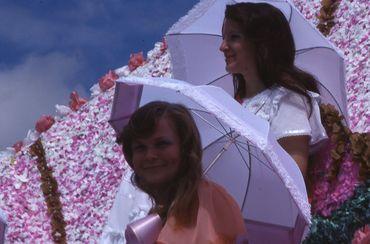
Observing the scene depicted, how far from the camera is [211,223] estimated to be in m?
2.41

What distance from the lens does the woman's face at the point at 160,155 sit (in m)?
2.48

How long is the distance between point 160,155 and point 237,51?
2.07 ft

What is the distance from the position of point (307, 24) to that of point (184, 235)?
1243 millimetres

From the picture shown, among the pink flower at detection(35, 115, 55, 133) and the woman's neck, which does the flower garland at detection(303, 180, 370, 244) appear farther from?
the pink flower at detection(35, 115, 55, 133)

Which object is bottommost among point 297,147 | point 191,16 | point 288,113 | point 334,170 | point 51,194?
point 51,194

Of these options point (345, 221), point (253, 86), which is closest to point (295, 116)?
point (253, 86)

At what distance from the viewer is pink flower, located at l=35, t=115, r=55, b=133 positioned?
213 inches

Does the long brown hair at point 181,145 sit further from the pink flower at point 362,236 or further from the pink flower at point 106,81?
the pink flower at point 106,81

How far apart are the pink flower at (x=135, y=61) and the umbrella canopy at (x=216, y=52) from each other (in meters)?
1.97

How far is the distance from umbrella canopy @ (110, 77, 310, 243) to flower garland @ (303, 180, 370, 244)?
0.07 m

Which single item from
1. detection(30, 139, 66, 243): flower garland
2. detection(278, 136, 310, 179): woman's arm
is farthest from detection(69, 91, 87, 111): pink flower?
detection(278, 136, 310, 179): woman's arm

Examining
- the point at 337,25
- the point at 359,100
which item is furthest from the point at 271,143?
the point at 337,25

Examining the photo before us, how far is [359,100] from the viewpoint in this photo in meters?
3.49

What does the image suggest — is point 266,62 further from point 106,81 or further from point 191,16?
point 106,81
